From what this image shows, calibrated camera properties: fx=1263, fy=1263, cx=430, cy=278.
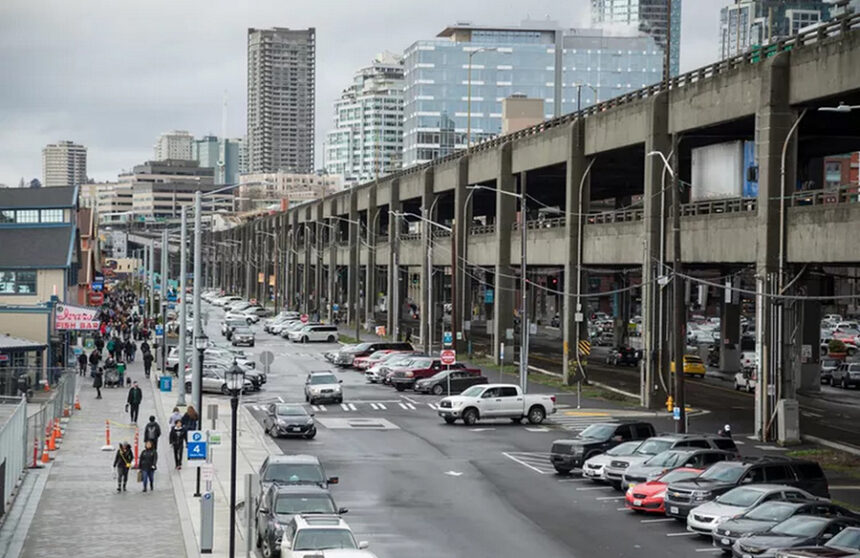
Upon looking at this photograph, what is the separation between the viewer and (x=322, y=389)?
58.7 metres

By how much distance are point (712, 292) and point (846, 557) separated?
12636cm

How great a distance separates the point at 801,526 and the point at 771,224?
22.5 metres

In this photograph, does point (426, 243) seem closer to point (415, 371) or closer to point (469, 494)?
point (415, 371)

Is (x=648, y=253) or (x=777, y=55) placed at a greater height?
(x=777, y=55)

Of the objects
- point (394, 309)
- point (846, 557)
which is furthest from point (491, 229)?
point (846, 557)

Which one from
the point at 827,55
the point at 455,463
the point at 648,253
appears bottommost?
the point at 455,463

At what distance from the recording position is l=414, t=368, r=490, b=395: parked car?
207ft

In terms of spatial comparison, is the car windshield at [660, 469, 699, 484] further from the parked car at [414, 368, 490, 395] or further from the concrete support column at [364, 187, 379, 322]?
the concrete support column at [364, 187, 379, 322]

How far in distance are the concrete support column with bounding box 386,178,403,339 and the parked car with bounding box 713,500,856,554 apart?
7172 centimetres

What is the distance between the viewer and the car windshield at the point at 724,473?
101 feet

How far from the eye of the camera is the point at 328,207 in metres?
147

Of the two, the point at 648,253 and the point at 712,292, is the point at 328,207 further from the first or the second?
the point at 648,253

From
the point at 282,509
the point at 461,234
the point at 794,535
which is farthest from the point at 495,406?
the point at 461,234

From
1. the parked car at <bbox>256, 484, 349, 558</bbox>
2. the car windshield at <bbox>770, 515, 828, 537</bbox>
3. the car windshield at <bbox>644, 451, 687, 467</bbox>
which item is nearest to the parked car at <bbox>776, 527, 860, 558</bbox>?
the car windshield at <bbox>770, 515, 828, 537</bbox>
